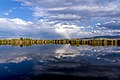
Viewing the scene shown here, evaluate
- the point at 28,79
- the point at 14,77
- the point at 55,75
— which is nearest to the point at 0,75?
the point at 14,77

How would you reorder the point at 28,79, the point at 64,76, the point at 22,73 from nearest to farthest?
the point at 28,79
the point at 64,76
the point at 22,73

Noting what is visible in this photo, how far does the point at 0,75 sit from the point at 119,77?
14.9 meters

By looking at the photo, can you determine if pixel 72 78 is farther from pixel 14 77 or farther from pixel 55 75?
pixel 14 77

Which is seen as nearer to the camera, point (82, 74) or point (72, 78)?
point (72, 78)

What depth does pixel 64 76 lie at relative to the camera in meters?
32.3

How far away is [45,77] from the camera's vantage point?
31781mm

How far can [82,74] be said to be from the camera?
33969mm

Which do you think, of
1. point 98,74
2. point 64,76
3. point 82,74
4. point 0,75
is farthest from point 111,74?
point 0,75

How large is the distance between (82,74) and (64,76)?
2895 millimetres

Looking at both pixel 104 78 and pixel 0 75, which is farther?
pixel 0 75

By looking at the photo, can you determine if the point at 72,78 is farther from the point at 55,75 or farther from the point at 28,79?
the point at 28,79

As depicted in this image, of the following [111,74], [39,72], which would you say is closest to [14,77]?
[39,72]

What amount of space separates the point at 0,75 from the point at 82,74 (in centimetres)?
1061

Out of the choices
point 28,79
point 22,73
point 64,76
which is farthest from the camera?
point 22,73
